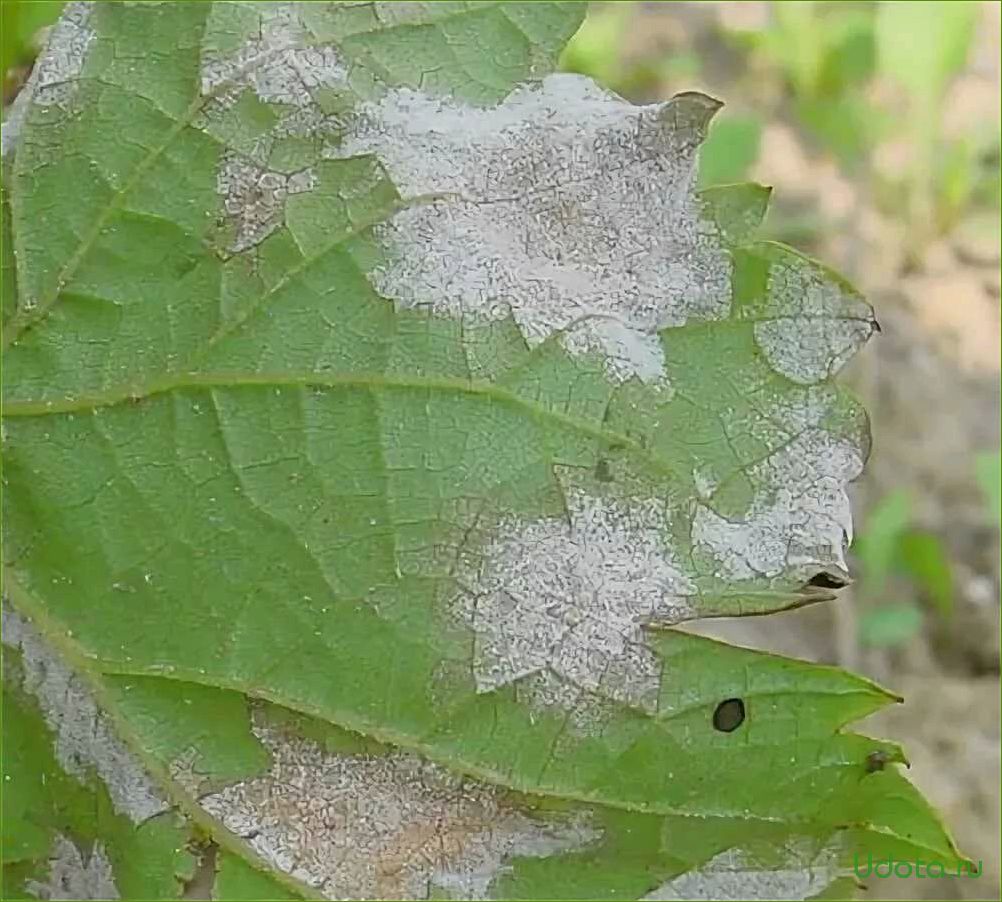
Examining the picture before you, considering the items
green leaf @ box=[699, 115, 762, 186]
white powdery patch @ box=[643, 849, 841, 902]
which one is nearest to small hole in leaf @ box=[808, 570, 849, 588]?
white powdery patch @ box=[643, 849, 841, 902]

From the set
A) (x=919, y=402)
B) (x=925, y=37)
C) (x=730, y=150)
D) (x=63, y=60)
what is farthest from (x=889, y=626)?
(x=63, y=60)

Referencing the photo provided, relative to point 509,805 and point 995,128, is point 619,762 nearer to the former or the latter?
point 509,805

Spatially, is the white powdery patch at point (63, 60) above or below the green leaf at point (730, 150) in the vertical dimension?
below

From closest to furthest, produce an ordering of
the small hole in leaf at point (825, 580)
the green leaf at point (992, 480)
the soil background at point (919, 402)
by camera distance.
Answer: the small hole in leaf at point (825, 580)
the green leaf at point (992, 480)
the soil background at point (919, 402)

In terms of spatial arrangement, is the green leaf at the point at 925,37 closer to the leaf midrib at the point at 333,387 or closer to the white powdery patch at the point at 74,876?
the leaf midrib at the point at 333,387

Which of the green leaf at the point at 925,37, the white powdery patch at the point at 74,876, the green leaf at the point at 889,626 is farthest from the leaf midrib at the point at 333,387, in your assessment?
the green leaf at the point at 925,37

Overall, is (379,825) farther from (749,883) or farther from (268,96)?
(268,96)
